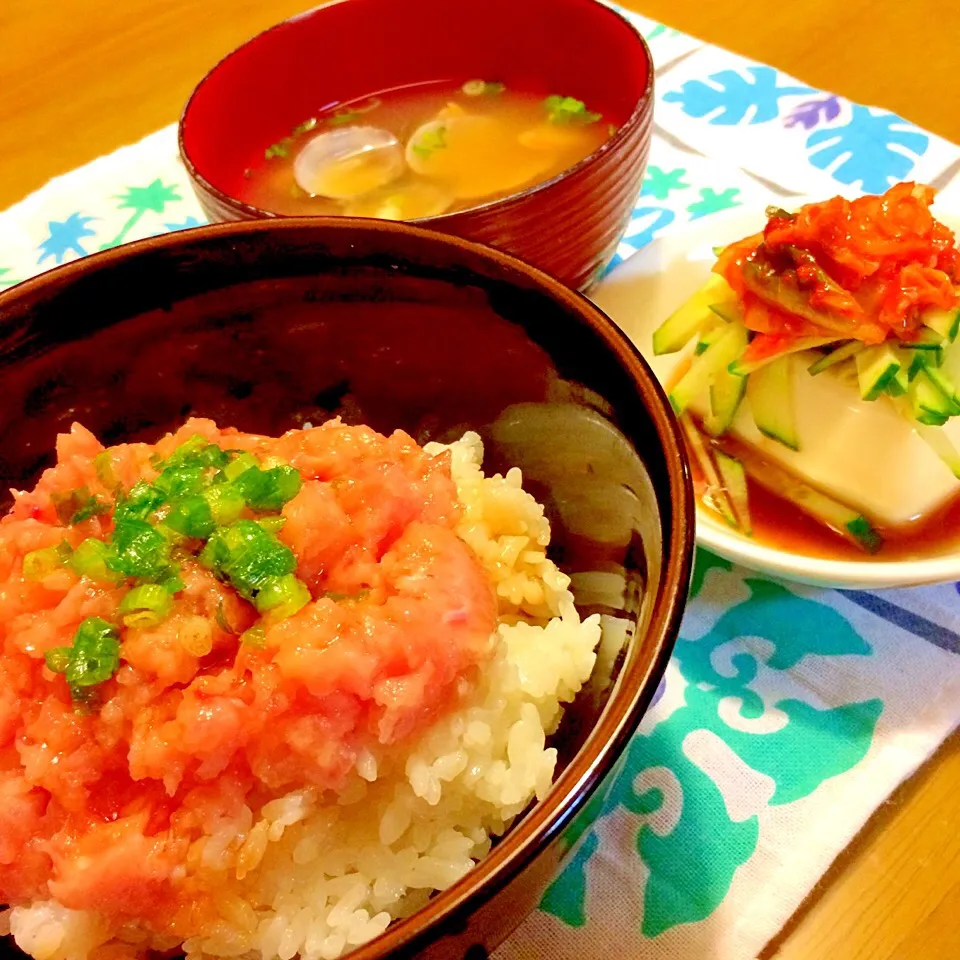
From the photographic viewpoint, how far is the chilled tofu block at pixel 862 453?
1.37 m

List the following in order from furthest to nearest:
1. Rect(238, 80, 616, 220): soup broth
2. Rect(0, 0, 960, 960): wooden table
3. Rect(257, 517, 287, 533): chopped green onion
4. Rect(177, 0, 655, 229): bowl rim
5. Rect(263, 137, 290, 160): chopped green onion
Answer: Rect(0, 0, 960, 960): wooden table, Rect(263, 137, 290, 160): chopped green onion, Rect(238, 80, 616, 220): soup broth, Rect(177, 0, 655, 229): bowl rim, Rect(257, 517, 287, 533): chopped green onion

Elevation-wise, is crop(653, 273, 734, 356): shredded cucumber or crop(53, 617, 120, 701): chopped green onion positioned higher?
crop(53, 617, 120, 701): chopped green onion

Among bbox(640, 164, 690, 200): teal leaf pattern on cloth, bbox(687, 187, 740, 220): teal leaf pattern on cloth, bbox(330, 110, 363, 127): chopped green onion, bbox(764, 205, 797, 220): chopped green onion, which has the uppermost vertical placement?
bbox(330, 110, 363, 127): chopped green onion

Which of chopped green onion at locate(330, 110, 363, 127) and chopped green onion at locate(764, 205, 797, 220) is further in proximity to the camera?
chopped green onion at locate(330, 110, 363, 127)

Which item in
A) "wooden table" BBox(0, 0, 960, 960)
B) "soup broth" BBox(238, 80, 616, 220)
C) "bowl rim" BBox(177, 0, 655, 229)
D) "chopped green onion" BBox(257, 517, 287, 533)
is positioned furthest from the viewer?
"wooden table" BBox(0, 0, 960, 960)

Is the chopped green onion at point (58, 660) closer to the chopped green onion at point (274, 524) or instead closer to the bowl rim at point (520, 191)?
the chopped green onion at point (274, 524)

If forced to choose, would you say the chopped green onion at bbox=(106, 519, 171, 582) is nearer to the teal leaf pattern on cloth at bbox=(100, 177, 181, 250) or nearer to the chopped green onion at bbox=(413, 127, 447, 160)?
the chopped green onion at bbox=(413, 127, 447, 160)

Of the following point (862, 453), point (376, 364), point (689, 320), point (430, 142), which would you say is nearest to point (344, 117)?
point (430, 142)

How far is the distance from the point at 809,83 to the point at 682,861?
1773mm

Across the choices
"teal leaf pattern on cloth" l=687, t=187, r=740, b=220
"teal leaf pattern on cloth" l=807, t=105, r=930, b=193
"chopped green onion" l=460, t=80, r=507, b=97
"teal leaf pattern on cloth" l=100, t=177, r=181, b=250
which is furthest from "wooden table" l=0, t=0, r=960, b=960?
"chopped green onion" l=460, t=80, r=507, b=97

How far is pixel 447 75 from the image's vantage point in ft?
6.48

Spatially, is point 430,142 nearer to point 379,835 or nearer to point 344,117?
point 344,117

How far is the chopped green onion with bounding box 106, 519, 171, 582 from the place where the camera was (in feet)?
2.70

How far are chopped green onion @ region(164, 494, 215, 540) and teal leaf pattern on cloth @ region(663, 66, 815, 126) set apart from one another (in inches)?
63.1
